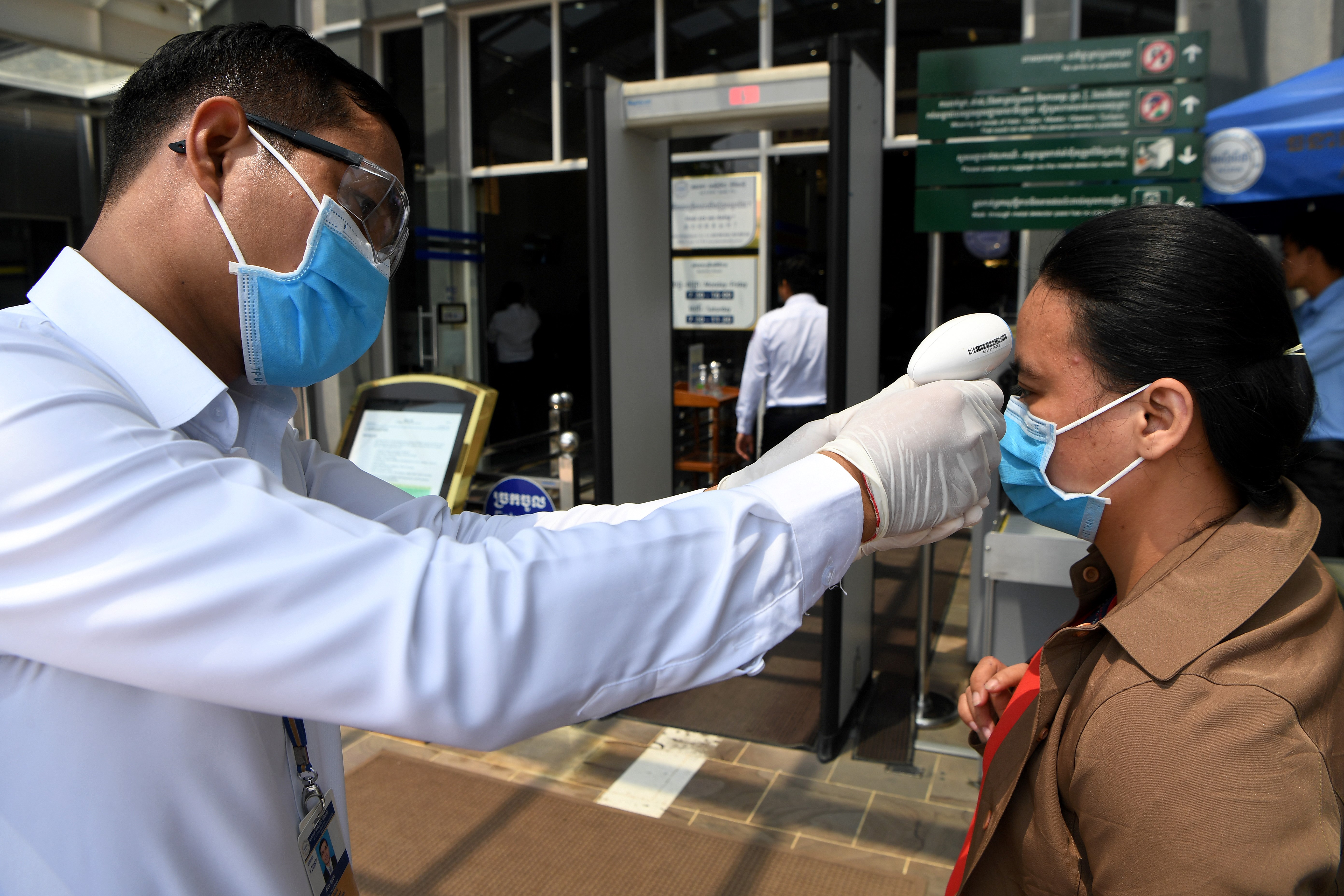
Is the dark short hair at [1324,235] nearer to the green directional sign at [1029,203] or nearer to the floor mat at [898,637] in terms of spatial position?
the green directional sign at [1029,203]

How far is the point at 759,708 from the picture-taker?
4.00 meters

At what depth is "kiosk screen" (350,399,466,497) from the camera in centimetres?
353

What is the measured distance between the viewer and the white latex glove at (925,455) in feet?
3.51

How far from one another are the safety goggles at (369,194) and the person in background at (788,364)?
170 inches

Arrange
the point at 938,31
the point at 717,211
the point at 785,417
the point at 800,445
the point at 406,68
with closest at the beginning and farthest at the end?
the point at 800,445 < the point at 785,417 < the point at 938,31 < the point at 717,211 < the point at 406,68

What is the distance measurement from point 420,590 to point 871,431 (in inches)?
24.8

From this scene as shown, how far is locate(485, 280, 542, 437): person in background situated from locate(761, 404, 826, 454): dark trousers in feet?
12.6

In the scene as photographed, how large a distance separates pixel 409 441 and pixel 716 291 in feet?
12.5

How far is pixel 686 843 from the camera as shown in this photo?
9.76 ft

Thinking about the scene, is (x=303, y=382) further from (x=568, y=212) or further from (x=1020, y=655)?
(x=568, y=212)

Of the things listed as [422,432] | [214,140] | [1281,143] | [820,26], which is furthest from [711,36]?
[214,140]

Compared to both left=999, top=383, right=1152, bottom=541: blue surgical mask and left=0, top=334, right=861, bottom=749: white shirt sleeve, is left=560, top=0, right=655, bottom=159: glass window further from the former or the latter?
left=0, top=334, right=861, bottom=749: white shirt sleeve

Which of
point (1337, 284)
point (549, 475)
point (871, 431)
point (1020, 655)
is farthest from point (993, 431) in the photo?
point (549, 475)

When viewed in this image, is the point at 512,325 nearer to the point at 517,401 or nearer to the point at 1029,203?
the point at 517,401
